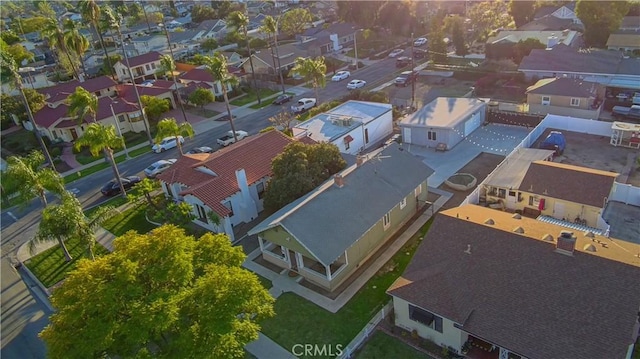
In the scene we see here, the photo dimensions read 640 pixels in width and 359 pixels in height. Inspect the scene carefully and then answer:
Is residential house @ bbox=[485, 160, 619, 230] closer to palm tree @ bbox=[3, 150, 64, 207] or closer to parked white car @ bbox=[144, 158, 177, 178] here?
parked white car @ bbox=[144, 158, 177, 178]

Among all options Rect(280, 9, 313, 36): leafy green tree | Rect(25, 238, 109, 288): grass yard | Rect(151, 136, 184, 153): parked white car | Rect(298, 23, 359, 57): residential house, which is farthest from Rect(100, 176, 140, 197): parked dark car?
Rect(280, 9, 313, 36): leafy green tree

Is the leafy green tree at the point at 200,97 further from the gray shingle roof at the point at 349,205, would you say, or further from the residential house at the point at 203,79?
the gray shingle roof at the point at 349,205

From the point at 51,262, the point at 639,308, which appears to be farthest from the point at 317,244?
the point at 51,262

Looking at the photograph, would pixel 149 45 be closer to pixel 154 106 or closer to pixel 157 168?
pixel 154 106

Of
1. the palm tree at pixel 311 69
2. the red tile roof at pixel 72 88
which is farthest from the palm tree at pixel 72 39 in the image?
the palm tree at pixel 311 69

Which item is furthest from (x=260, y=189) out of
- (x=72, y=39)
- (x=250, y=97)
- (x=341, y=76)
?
(x=72, y=39)

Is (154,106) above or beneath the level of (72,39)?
beneath
